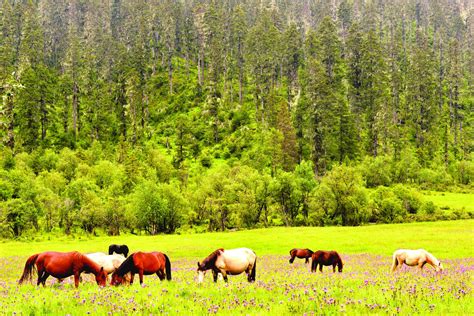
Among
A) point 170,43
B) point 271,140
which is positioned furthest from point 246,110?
point 170,43

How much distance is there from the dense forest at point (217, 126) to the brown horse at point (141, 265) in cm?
5866

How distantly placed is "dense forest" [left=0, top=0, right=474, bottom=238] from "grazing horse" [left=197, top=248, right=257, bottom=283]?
192 feet

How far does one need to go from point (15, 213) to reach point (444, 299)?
71.6 metres

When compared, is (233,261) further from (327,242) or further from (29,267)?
(327,242)

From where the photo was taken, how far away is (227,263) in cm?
1584

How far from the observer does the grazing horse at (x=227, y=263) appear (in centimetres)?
1560

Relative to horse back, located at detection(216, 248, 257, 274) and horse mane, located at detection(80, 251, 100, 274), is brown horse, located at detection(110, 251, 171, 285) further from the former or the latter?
horse back, located at detection(216, 248, 257, 274)

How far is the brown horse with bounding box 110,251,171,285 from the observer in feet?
47.6

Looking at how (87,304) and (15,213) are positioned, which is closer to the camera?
(87,304)

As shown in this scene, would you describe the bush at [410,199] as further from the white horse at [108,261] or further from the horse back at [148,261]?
the horse back at [148,261]

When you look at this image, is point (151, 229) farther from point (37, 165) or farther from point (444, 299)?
point (444, 299)

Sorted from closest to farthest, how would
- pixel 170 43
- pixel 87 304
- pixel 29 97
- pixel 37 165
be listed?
pixel 87 304 → pixel 37 165 → pixel 29 97 → pixel 170 43

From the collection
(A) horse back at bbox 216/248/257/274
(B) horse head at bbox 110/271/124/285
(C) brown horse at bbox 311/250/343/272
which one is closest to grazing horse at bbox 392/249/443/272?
(C) brown horse at bbox 311/250/343/272

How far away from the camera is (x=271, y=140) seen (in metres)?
99.3
